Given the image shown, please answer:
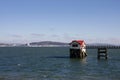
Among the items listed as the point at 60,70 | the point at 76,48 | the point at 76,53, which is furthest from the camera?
the point at 76,53

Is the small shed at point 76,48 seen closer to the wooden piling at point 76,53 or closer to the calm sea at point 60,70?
the wooden piling at point 76,53

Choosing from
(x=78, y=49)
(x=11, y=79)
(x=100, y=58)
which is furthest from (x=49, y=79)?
(x=100, y=58)

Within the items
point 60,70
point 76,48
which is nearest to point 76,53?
point 76,48

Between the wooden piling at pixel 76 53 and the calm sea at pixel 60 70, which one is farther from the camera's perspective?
the wooden piling at pixel 76 53

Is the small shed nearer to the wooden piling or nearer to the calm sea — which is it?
the wooden piling

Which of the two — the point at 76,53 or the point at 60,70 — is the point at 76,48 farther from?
the point at 60,70

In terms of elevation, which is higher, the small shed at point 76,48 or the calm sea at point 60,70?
the small shed at point 76,48

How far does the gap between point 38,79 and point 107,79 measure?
9.79m

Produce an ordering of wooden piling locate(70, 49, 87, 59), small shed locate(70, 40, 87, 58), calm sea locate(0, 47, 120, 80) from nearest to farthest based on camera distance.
Result: calm sea locate(0, 47, 120, 80) < small shed locate(70, 40, 87, 58) < wooden piling locate(70, 49, 87, 59)

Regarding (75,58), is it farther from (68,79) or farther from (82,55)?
(68,79)

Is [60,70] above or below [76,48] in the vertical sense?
below

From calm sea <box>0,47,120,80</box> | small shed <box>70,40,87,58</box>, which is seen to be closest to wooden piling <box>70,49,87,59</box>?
small shed <box>70,40,87,58</box>

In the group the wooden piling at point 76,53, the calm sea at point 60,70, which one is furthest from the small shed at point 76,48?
the calm sea at point 60,70

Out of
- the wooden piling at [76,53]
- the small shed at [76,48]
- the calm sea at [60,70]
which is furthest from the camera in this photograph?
the wooden piling at [76,53]
